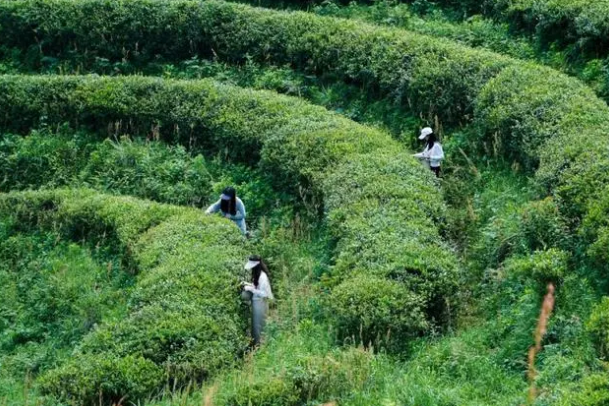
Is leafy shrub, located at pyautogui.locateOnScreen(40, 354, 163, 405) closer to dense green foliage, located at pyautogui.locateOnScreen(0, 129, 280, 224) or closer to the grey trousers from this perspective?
the grey trousers

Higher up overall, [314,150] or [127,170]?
[314,150]

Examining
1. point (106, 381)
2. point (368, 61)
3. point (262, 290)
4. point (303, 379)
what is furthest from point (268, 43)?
point (303, 379)

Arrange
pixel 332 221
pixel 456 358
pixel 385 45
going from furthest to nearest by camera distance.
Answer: pixel 385 45, pixel 332 221, pixel 456 358

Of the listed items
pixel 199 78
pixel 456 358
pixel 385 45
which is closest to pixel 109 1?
pixel 199 78

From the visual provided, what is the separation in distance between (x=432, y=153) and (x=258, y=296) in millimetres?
4443

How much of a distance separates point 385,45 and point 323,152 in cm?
397

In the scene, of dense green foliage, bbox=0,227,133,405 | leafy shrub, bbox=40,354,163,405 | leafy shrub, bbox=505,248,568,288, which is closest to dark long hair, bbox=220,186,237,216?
dense green foliage, bbox=0,227,133,405

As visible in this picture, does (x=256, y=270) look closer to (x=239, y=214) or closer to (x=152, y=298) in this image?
(x=152, y=298)

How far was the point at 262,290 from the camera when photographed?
14.1 meters

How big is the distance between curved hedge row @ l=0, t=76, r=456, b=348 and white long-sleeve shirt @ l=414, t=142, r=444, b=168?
0.99ft

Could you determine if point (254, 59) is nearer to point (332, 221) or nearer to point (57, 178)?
point (57, 178)

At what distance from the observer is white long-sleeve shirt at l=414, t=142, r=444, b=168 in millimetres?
17000

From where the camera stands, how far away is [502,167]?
16656 mm

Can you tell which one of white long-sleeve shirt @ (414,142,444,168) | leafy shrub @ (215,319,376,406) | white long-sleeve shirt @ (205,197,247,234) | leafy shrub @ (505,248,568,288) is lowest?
white long-sleeve shirt @ (205,197,247,234)
